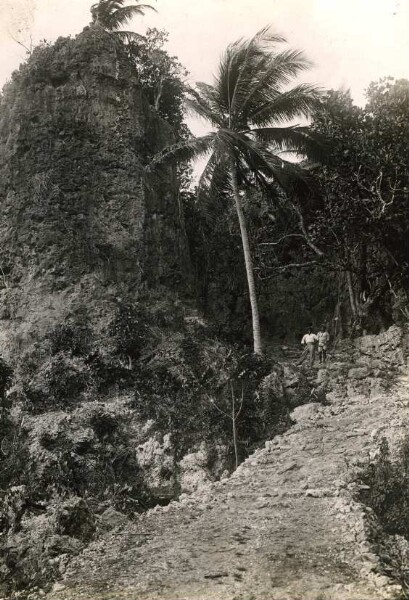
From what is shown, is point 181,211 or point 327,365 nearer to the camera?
point 327,365

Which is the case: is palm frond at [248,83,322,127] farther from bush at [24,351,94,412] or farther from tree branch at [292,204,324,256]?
bush at [24,351,94,412]

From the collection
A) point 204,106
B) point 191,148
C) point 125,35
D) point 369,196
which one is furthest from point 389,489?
point 125,35

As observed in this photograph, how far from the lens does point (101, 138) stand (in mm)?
13969

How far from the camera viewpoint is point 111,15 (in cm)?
1522

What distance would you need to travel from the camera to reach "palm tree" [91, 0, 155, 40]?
14938 mm

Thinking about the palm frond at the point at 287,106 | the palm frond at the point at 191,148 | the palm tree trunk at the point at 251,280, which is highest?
the palm frond at the point at 287,106

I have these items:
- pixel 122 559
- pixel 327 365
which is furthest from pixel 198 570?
pixel 327 365

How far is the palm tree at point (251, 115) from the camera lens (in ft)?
39.4

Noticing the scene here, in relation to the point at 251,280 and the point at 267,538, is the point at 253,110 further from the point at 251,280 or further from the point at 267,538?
the point at 267,538

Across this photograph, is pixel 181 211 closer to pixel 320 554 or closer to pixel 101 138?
pixel 101 138

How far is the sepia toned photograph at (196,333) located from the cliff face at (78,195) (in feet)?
0.17

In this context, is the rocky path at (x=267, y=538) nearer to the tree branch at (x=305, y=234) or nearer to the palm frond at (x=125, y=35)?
the tree branch at (x=305, y=234)

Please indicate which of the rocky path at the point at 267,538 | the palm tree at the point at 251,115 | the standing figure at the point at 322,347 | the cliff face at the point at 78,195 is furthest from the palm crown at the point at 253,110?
the rocky path at the point at 267,538

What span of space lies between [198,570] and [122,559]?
100 cm
